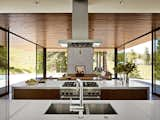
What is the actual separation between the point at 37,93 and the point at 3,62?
191 inches

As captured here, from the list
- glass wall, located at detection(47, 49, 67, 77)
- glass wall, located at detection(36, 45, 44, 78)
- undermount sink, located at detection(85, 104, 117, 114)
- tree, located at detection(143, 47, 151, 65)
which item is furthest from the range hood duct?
glass wall, located at detection(47, 49, 67, 77)

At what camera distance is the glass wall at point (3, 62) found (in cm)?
821

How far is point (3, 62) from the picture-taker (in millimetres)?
8305

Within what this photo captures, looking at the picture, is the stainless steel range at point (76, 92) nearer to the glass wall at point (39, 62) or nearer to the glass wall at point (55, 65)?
the glass wall at point (39, 62)

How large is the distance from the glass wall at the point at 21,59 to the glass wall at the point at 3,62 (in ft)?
3.39

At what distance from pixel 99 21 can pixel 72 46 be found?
199cm

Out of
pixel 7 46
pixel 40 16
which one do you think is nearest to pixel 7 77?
pixel 7 46

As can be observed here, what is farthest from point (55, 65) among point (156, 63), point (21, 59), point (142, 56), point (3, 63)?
point (156, 63)

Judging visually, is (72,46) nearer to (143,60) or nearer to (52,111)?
(52,111)

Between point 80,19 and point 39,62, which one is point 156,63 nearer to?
point 80,19

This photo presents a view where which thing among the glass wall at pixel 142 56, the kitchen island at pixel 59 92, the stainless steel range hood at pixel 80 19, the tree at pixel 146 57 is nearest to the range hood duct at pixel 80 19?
the stainless steel range hood at pixel 80 19

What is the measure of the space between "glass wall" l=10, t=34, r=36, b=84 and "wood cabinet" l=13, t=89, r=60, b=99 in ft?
19.2

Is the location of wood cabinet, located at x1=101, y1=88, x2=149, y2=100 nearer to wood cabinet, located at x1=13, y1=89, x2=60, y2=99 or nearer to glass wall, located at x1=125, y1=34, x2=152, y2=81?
wood cabinet, located at x1=13, y1=89, x2=60, y2=99

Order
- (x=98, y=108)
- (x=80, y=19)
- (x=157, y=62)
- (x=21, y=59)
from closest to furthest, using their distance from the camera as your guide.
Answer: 1. (x=98, y=108)
2. (x=80, y=19)
3. (x=157, y=62)
4. (x=21, y=59)
